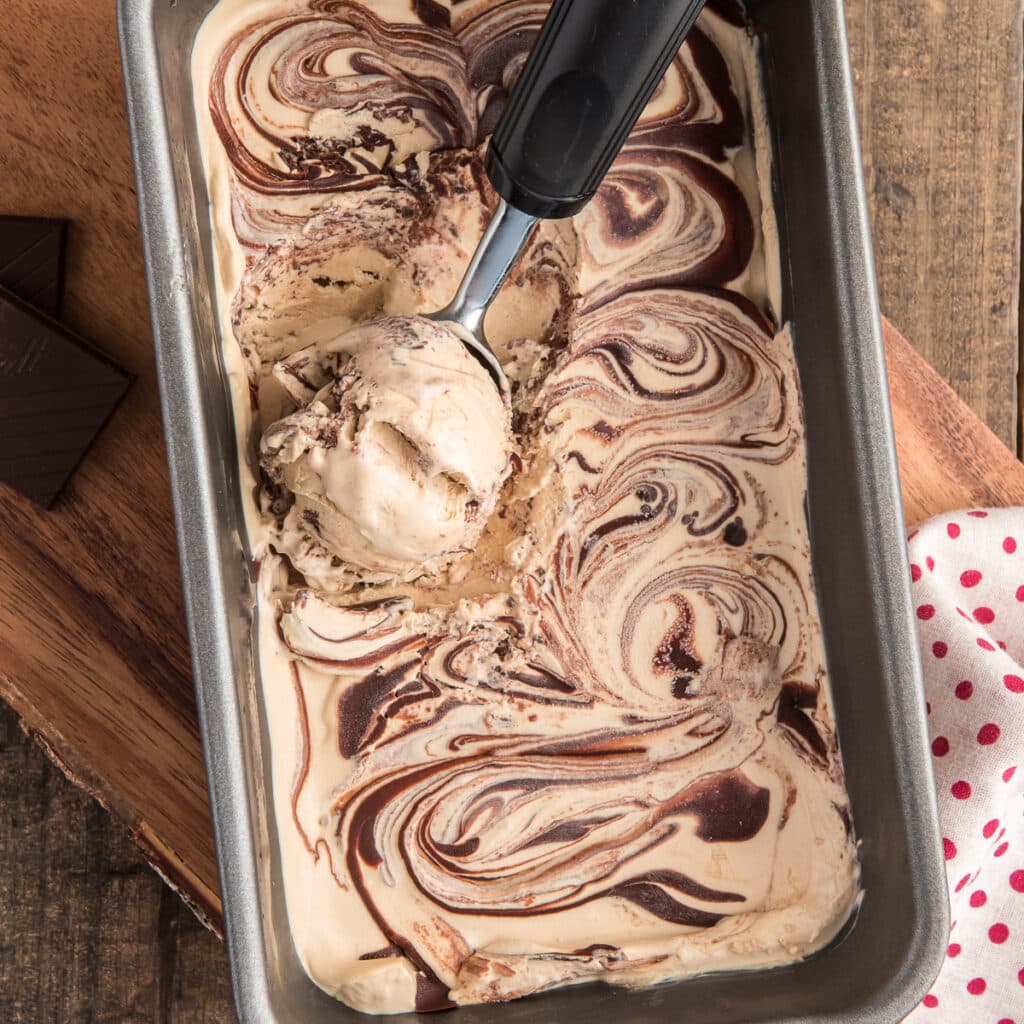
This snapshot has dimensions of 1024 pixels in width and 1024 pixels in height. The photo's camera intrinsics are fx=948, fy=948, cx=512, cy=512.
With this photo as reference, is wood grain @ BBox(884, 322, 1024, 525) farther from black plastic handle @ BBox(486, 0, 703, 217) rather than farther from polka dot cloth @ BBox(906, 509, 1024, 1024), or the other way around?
black plastic handle @ BBox(486, 0, 703, 217)

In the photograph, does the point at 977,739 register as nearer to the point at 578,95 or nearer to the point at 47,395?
the point at 578,95

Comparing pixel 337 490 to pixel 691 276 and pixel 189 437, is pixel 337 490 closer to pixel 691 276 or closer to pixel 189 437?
pixel 189 437

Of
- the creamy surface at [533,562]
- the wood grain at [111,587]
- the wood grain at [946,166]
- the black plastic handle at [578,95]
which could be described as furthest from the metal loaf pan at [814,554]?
the wood grain at [946,166]

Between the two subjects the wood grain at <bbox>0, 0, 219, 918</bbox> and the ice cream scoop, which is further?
the wood grain at <bbox>0, 0, 219, 918</bbox>

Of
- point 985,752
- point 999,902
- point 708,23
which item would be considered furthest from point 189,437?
point 999,902

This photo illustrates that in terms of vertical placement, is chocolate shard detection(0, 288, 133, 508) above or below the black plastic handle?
below

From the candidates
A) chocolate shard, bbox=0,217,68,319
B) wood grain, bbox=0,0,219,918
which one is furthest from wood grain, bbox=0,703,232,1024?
chocolate shard, bbox=0,217,68,319

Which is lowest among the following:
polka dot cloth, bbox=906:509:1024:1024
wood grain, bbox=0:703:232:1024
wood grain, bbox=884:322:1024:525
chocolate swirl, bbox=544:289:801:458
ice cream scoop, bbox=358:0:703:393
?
wood grain, bbox=0:703:232:1024
